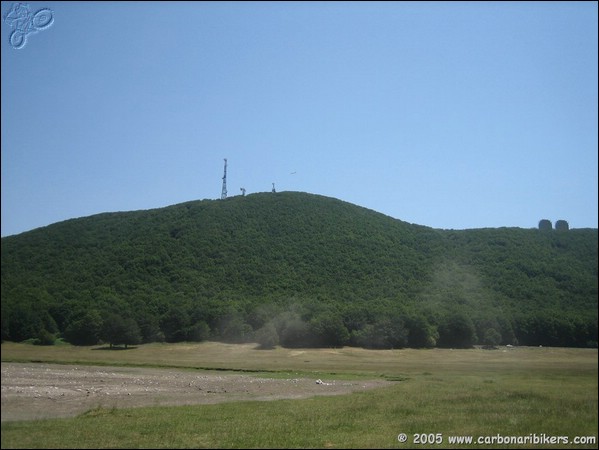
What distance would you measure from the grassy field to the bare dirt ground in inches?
28.5

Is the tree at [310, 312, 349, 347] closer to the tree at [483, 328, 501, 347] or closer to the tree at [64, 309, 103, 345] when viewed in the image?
the tree at [483, 328, 501, 347]

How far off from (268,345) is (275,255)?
17.0 m

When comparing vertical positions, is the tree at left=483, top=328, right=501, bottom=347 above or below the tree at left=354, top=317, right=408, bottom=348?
above

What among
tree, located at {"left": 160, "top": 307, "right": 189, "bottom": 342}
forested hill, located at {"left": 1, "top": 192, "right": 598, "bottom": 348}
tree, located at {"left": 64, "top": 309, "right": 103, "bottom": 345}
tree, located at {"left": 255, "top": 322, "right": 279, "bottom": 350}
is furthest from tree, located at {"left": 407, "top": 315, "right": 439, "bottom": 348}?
→ tree, located at {"left": 64, "top": 309, "right": 103, "bottom": 345}

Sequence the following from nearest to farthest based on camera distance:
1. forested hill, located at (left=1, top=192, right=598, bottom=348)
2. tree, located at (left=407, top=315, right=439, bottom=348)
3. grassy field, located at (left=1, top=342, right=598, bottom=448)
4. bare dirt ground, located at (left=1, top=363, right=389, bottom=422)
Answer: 1. grassy field, located at (left=1, top=342, right=598, bottom=448)
2. bare dirt ground, located at (left=1, top=363, right=389, bottom=422)
3. forested hill, located at (left=1, top=192, right=598, bottom=348)
4. tree, located at (left=407, top=315, right=439, bottom=348)

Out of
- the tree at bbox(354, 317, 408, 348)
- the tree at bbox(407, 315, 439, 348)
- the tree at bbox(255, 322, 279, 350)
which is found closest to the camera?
the tree at bbox(407, 315, 439, 348)

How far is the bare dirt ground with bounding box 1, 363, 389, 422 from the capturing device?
14898 mm

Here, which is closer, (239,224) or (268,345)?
(268,345)

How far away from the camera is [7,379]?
1546 cm

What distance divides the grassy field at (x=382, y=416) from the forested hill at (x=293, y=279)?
6.07 ft

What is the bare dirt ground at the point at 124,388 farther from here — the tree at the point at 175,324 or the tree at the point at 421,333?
the tree at the point at 421,333

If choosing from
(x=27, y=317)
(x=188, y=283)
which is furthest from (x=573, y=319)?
(x=188, y=283)

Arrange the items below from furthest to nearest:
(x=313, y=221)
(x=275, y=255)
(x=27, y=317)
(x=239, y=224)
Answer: (x=313, y=221), (x=239, y=224), (x=275, y=255), (x=27, y=317)

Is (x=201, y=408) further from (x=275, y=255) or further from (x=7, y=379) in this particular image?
(x=275, y=255)
